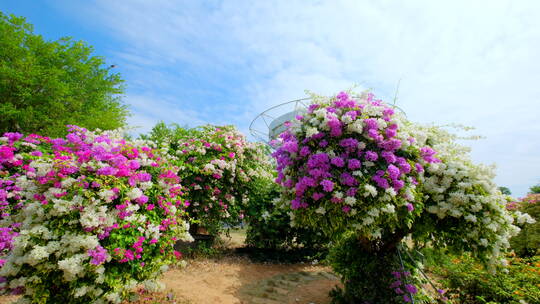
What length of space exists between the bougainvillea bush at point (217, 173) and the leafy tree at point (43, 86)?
501 inches

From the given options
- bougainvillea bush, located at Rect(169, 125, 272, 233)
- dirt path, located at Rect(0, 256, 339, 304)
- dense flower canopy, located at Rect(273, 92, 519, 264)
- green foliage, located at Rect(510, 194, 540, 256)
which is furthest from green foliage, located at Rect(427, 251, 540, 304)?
bougainvillea bush, located at Rect(169, 125, 272, 233)

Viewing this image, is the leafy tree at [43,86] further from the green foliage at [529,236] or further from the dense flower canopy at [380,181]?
the green foliage at [529,236]

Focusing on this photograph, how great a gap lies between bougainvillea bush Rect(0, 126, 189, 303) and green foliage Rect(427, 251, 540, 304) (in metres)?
4.86

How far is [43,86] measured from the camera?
16984 mm

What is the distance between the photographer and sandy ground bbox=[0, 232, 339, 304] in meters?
5.07

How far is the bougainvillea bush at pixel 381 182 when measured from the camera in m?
3.63

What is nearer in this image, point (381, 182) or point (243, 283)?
point (381, 182)

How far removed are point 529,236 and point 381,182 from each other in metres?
6.93

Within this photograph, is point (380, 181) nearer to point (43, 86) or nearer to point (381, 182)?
point (381, 182)

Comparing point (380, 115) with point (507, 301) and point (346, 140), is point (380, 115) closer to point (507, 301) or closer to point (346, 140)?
point (346, 140)

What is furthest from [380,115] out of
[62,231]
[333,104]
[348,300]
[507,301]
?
[62,231]

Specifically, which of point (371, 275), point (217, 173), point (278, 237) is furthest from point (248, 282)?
point (217, 173)

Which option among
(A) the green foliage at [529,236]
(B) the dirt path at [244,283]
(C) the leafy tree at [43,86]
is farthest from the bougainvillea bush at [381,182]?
(C) the leafy tree at [43,86]

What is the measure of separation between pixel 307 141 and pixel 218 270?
4.70 meters
